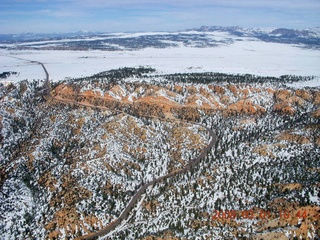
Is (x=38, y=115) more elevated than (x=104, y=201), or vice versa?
(x=38, y=115)

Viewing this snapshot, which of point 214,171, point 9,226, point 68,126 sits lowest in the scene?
point 9,226

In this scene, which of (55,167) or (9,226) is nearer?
(9,226)

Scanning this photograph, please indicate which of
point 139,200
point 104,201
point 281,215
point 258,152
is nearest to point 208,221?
point 281,215

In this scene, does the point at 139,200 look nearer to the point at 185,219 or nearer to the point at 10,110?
the point at 185,219

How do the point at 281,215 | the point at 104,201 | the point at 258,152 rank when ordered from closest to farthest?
the point at 281,215, the point at 104,201, the point at 258,152

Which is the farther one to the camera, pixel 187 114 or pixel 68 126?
pixel 187 114

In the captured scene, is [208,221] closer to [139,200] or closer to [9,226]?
[139,200]

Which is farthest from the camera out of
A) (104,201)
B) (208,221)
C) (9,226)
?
(104,201)

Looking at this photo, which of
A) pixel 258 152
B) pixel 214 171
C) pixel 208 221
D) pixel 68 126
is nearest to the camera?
pixel 208 221

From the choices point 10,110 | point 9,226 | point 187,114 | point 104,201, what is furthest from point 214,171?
point 10,110
